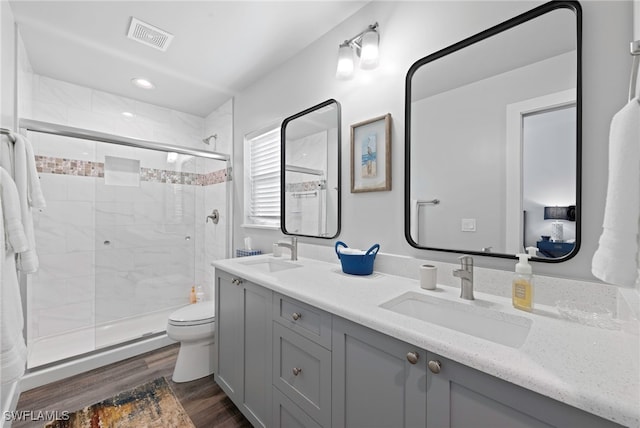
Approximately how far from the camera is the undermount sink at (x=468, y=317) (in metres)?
0.90

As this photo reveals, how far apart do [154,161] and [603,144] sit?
10.5 feet

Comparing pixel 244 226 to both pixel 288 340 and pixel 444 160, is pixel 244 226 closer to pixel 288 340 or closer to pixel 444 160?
pixel 288 340

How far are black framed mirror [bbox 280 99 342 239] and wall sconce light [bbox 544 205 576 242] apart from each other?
103cm

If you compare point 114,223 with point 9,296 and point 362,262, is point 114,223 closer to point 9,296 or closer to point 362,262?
point 9,296

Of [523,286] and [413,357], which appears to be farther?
[523,286]

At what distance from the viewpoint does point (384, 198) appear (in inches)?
58.8

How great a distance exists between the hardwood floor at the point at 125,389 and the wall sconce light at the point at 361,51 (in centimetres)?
211

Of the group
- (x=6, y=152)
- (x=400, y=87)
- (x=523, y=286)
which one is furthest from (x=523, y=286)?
(x=6, y=152)

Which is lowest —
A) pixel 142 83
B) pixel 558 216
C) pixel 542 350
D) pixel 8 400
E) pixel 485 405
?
pixel 8 400

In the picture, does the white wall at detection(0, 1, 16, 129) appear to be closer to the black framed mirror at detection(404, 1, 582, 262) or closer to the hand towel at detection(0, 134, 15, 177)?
the hand towel at detection(0, 134, 15, 177)

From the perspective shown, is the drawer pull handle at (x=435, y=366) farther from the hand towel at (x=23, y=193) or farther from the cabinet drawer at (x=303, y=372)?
the hand towel at (x=23, y=193)

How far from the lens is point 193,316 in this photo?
1980 mm

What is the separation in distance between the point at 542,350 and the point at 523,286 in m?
0.32

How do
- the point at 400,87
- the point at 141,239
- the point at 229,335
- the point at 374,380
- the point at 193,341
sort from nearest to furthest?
the point at 374,380, the point at 400,87, the point at 229,335, the point at 193,341, the point at 141,239
